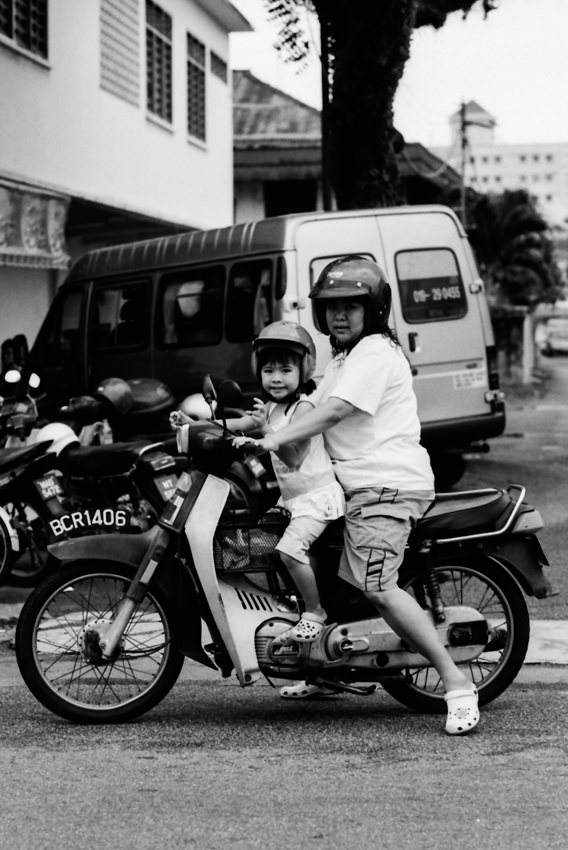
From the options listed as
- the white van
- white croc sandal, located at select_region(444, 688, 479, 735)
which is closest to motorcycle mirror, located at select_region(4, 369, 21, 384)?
the white van

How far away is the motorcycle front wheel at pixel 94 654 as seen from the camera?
5.30 metres

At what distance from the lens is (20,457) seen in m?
8.66

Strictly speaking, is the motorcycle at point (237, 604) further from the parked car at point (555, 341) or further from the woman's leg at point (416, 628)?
the parked car at point (555, 341)

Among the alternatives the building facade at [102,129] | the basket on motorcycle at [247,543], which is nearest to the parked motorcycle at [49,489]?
the basket on motorcycle at [247,543]

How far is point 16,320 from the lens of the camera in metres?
18.3

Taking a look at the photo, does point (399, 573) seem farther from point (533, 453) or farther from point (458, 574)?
point (533, 453)

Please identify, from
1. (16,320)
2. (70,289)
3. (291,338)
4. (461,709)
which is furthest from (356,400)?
(16,320)

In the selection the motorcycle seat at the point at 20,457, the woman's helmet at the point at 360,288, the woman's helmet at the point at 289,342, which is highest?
the woman's helmet at the point at 360,288

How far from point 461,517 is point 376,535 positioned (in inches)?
16.0

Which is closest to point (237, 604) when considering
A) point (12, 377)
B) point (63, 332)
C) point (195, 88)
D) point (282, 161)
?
point (12, 377)

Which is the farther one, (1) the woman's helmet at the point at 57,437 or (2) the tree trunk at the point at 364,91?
(2) the tree trunk at the point at 364,91

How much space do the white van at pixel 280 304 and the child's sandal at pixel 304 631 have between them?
19.2 feet

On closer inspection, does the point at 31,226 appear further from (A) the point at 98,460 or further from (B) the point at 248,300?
(A) the point at 98,460

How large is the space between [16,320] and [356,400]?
44.8ft
